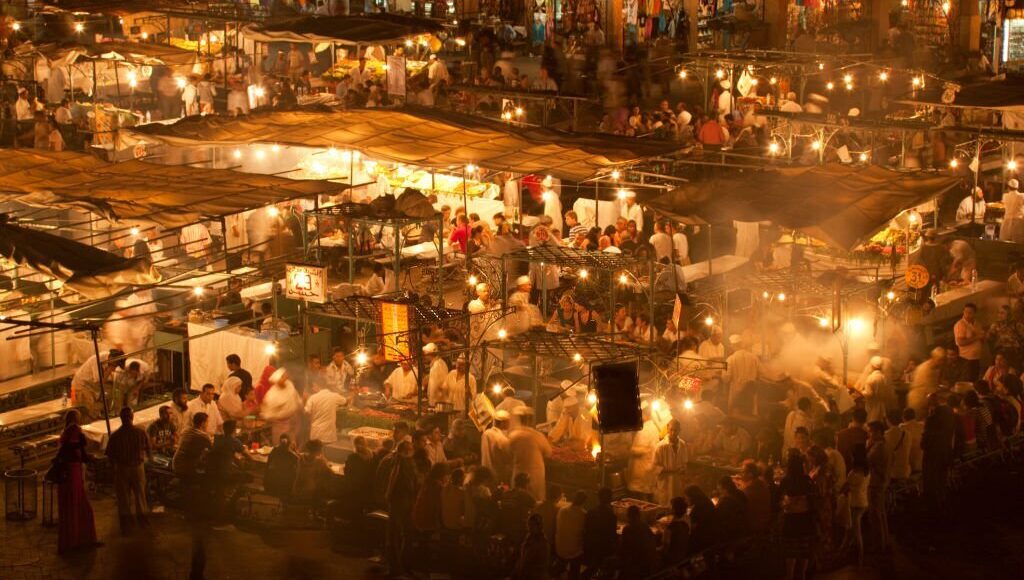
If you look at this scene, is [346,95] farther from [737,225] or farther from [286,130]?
[737,225]

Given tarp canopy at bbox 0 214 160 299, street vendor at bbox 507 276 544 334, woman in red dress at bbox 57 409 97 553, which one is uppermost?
tarp canopy at bbox 0 214 160 299

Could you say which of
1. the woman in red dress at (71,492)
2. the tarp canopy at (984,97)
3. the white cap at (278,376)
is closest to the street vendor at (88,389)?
the white cap at (278,376)

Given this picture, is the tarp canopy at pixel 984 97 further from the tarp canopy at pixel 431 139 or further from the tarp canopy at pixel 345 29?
the tarp canopy at pixel 345 29

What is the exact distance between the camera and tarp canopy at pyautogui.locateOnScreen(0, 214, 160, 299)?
1369cm

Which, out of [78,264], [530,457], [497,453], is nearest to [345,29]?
[78,264]

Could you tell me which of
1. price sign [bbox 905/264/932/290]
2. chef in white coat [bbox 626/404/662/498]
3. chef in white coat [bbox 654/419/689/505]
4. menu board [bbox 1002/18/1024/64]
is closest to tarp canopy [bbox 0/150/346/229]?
chef in white coat [bbox 626/404/662/498]

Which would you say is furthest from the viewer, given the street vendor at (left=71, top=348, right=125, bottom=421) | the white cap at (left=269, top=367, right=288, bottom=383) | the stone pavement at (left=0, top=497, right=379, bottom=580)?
the street vendor at (left=71, top=348, right=125, bottom=421)

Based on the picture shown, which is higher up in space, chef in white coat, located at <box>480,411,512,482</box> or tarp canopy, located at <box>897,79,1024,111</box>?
tarp canopy, located at <box>897,79,1024,111</box>

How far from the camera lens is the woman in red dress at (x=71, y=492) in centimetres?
1319

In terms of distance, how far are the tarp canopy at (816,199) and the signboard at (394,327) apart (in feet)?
10.9

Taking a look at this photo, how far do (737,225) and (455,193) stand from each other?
454 centimetres

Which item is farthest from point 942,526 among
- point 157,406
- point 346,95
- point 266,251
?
point 346,95

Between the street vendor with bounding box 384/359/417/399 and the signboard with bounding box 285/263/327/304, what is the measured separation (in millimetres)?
1131

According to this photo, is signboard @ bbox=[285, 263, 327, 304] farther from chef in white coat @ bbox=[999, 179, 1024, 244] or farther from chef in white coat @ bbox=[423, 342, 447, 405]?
chef in white coat @ bbox=[999, 179, 1024, 244]
